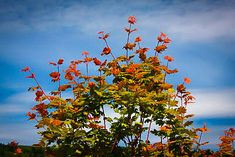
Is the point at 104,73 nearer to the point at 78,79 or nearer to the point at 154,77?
the point at 78,79

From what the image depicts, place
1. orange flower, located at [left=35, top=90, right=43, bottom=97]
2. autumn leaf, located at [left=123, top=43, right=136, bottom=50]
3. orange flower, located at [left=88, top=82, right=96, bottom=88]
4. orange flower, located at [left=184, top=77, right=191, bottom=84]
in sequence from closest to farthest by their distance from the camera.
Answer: orange flower, located at [left=88, top=82, right=96, bottom=88] → orange flower, located at [left=35, top=90, right=43, bottom=97] → orange flower, located at [left=184, top=77, right=191, bottom=84] → autumn leaf, located at [left=123, top=43, right=136, bottom=50]

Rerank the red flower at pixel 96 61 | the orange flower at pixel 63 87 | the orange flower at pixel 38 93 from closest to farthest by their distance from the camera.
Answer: the orange flower at pixel 38 93 < the orange flower at pixel 63 87 < the red flower at pixel 96 61

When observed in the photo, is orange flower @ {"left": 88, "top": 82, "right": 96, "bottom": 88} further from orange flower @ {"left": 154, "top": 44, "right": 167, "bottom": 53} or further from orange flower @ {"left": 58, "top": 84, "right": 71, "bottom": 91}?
orange flower @ {"left": 154, "top": 44, "right": 167, "bottom": 53}

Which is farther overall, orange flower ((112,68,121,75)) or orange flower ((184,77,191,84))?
orange flower ((184,77,191,84))

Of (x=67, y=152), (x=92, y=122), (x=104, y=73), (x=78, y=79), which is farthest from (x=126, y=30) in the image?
(x=67, y=152)

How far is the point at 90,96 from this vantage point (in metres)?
9.74

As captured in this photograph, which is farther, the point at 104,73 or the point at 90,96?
the point at 104,73

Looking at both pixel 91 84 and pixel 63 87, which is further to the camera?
pixel 63 87

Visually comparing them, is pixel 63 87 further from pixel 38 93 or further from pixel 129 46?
pixel 129 46

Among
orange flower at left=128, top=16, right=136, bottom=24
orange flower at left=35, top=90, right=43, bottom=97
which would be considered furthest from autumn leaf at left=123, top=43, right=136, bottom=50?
orange flower at left=35, top=90, right=43, bottom=97

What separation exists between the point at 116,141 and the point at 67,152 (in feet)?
5.50

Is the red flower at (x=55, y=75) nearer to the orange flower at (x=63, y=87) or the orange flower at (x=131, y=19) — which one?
the orange flower at (x=63, y=87)

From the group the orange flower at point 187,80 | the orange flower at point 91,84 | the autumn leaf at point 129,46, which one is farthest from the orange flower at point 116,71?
the orange flower at point 187,80

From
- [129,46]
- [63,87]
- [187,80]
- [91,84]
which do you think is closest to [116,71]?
[91,84]
